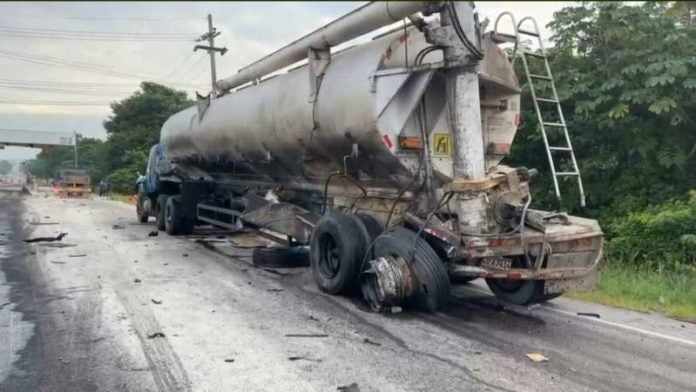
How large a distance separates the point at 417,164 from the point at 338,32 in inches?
69.0

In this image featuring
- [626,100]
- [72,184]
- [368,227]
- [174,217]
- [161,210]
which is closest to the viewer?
[368,227]

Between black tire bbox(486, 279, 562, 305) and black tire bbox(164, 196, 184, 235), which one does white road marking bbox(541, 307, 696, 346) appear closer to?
black tire bbox(486, 279, 562, 305)

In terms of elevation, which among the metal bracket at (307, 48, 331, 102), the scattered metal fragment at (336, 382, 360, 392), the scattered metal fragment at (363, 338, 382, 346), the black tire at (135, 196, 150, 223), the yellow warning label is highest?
the metal bracket at (307, 48, 331, 102)

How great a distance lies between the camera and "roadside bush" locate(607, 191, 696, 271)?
8.70 m

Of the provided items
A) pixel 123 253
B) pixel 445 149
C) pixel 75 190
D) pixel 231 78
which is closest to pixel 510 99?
pixel 445 149

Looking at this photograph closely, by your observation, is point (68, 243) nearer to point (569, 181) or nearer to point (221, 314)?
point (221, 314)

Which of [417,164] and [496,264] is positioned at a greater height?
[417,164]

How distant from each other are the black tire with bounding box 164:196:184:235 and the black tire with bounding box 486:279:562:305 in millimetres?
8881

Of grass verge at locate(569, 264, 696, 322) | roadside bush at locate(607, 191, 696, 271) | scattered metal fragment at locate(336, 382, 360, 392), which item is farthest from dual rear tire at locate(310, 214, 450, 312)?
roadside bush at locate(607, 191, 696, 271)

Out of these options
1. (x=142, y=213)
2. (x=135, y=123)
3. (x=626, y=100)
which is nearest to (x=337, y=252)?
(x=626, y=100)

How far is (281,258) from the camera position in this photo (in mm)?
9414

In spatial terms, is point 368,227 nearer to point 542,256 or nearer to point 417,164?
point 417,164

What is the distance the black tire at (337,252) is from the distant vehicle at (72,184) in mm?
35975

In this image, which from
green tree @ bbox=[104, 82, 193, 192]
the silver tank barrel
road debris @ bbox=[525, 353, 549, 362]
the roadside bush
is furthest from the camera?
green tree @ bbox=[104, 82, 193, 192]
